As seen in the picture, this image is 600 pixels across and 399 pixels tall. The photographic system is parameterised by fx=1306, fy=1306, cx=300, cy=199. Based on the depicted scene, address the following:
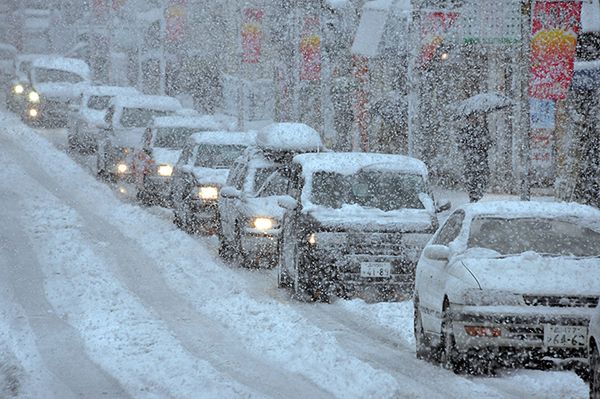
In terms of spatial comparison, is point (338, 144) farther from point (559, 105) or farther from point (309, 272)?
point (309, 272)

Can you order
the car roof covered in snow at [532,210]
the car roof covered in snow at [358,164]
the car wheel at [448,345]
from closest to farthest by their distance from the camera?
1. the car wheel at [448,345]
2. the car roof covered in snow at [532,210]
3. the car roof covered in snow at [358,164]

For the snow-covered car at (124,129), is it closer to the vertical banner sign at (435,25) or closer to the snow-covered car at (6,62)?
the vertical banner sign at (435,25)

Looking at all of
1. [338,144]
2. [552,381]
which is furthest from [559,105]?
[552,381]

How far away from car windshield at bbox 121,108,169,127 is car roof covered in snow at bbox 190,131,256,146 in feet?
21.3

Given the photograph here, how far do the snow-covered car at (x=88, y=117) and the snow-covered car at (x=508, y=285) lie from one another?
71.6 ft

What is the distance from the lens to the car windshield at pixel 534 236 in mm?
10750

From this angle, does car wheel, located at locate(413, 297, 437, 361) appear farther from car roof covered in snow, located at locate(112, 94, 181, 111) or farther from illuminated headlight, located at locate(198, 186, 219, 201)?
car roof covered in snow, located at locate(112, 94, 181, 111)

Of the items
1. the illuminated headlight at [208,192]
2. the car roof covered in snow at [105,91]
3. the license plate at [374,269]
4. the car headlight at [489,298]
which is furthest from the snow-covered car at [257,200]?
the car roof covered in snow at [105,91]

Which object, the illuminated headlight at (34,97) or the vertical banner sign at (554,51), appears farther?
the illuminated headlight at (34,97)

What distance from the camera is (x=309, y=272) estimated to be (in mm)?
14570

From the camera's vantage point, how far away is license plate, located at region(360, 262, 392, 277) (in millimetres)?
14373

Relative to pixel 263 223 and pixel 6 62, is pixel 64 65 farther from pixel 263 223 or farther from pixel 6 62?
pixel 263 223

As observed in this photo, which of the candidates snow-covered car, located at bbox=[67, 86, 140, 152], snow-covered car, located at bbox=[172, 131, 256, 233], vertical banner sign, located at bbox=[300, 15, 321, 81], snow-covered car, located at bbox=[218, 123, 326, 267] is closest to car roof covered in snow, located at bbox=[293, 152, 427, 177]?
snow-covered car, located at bbox=[218, 123, 326, 267]

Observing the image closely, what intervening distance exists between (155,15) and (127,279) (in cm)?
3825
